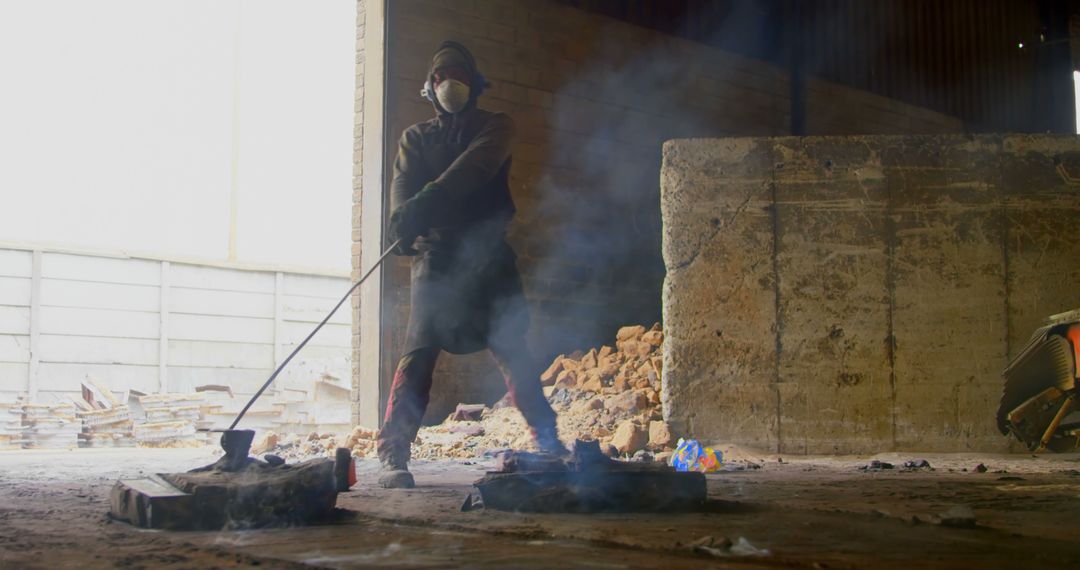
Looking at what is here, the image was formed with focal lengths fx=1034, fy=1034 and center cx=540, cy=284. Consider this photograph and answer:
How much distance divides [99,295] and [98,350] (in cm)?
85

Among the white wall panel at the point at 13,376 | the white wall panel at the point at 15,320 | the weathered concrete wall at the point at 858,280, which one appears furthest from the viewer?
the white wall panel at the point at 15,320

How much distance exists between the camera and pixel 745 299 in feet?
23.5

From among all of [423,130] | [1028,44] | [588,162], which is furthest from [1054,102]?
[423,130]

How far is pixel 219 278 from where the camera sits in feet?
54.5

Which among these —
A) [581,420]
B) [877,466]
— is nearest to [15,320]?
[581,420]

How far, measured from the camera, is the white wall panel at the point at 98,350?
15086mm

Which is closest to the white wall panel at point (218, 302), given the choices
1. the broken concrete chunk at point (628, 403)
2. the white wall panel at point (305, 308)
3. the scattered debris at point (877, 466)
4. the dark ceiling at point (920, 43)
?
the white wall panel at point (305, 308)

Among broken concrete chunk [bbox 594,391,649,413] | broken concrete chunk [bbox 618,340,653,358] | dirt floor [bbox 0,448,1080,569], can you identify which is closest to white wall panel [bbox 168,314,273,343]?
broken concrete chunk [bbox 618,340,653,358]

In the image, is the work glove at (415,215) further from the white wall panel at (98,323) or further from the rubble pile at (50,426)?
the white wall panel at (98,323)

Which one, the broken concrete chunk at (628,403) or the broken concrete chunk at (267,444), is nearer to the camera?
the broken concrete chunk at (628,403)

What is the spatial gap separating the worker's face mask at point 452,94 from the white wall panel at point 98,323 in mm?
12097

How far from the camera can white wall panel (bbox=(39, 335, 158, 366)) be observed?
49.5ft

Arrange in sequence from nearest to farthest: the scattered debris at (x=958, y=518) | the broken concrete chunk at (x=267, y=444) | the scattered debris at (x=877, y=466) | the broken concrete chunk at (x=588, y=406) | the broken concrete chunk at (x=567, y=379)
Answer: the scattered debris at (x=958, y=518)
the scattered debris at (x=877, y=466)
the broken concrete chunk at (x=267, y=444)
the broken concrete chunk at (x=588, y=406)
the broken concrete chunk at (x=567, y=379)

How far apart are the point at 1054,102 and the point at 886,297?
1130cm
